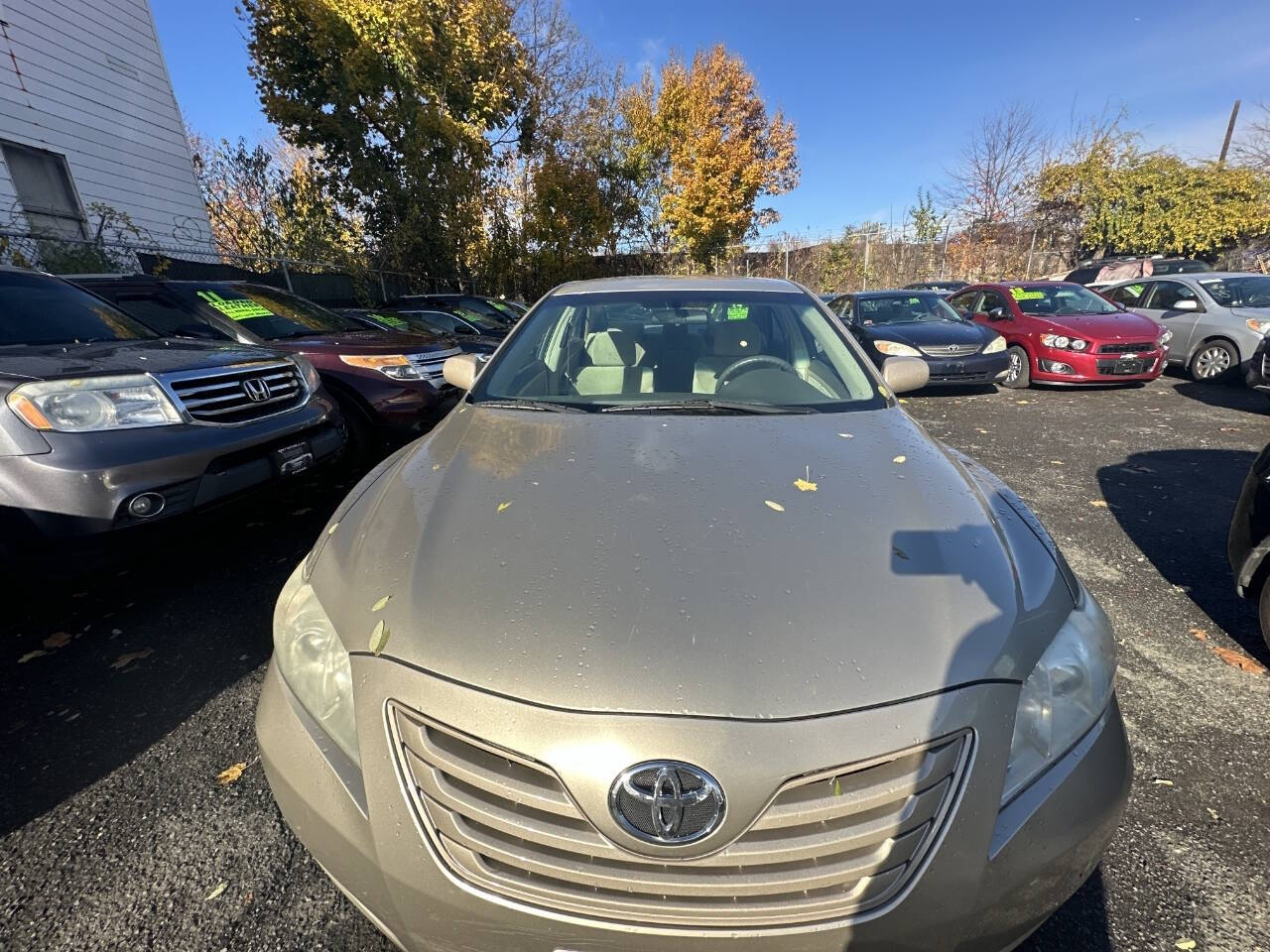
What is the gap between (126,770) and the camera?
2.03 meters

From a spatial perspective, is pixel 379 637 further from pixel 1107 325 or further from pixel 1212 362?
pixel 1212 362

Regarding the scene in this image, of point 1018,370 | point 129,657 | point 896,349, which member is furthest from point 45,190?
point 1018,370

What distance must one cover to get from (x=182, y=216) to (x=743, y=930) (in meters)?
15.1

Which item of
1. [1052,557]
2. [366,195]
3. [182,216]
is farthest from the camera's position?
[366,195]

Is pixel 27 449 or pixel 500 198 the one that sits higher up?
pixel 500 198

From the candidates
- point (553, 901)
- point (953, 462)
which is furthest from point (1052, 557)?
point (553, 901)

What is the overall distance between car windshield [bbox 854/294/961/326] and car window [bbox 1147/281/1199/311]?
3100 mm

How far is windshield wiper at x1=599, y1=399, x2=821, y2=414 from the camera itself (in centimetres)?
228

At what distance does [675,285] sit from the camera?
3145 mm

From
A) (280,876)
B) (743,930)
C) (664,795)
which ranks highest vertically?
(664,795)

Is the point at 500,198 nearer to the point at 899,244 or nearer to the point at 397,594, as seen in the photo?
the point at 899,244

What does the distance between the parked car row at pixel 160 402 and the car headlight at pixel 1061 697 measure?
328cm

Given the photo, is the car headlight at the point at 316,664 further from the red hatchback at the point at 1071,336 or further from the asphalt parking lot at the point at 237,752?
the red hatchback at the point at 1071,336

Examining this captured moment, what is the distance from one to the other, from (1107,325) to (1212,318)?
145cm
